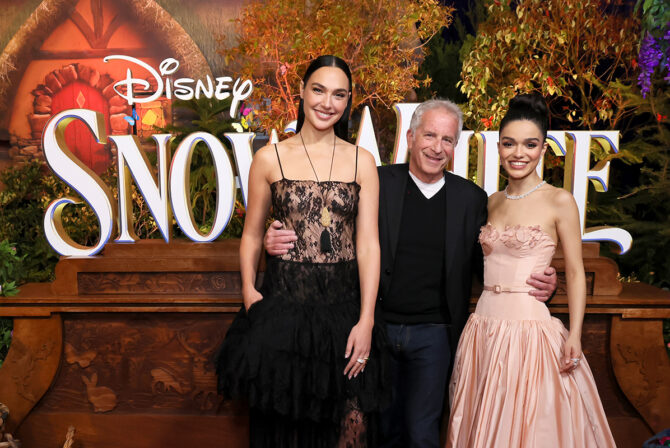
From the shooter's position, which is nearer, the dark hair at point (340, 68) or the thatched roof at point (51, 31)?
the dark hair at point (340, 68)

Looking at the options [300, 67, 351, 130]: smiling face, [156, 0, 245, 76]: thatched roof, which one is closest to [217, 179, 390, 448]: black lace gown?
[300, 67, 351, 130]: smiling face

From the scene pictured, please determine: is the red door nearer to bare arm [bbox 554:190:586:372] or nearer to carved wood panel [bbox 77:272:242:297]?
carved wood panel [bbox 77:272:242:297]

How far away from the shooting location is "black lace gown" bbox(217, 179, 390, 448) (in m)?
2.12

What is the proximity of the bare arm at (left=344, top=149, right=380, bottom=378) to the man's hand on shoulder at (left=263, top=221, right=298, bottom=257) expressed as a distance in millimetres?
259

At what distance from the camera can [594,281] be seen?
9.88 feet

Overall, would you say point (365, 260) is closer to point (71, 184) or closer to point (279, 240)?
point (279, 240)

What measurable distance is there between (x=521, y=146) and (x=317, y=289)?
100 centimetres

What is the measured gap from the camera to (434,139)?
2428 mm

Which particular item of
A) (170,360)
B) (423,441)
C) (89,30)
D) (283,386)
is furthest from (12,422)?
(89,30)

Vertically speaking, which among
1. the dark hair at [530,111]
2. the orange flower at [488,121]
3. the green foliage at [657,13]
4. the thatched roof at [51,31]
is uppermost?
the thatched roof at [51,31]

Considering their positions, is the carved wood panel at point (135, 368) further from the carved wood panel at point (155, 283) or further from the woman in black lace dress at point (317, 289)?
the woman in black lace dress at point (317, 289)

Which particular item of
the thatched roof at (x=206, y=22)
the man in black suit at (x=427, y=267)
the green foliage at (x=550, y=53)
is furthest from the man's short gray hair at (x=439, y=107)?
the thatched roof at (x=206, y=22)

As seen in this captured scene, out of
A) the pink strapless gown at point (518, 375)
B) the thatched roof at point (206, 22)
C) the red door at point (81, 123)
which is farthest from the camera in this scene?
the red door at point (81, 123)

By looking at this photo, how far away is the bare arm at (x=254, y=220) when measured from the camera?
2225mm
